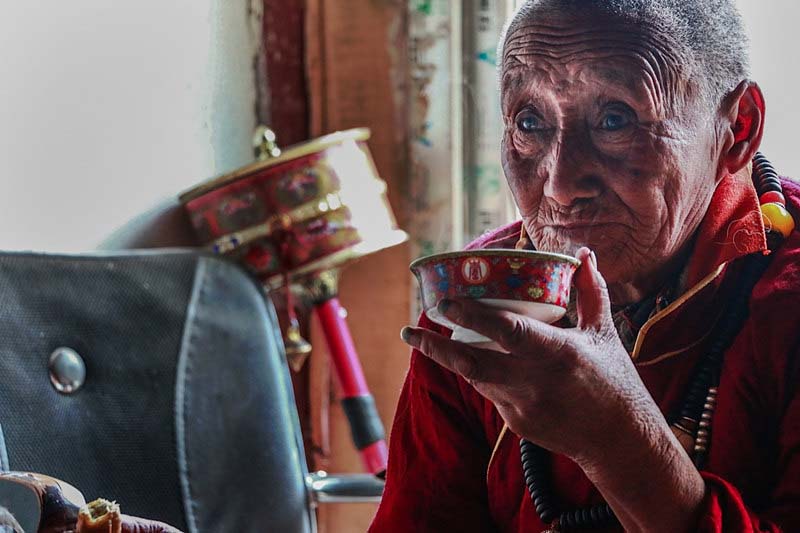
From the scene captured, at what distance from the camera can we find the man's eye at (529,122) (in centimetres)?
105

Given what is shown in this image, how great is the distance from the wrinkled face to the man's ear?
15mm

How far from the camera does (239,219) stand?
1874 millimetres

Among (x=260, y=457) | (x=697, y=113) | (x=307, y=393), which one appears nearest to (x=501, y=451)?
(x=697, y=113)

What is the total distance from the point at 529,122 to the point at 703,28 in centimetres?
17

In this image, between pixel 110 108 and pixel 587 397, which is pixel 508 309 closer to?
pixel 587 397

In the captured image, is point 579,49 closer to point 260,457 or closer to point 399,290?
point 260,457

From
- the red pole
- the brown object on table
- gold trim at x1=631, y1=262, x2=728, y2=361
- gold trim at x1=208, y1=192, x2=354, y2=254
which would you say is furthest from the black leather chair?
gold trim at x1=631, y1=262, x2=728, y2=361

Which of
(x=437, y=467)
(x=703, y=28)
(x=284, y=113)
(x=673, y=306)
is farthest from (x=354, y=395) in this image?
(x=703, y=28)

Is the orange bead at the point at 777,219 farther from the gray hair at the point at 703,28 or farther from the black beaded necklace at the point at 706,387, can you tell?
the gray hair at the point at 703,28

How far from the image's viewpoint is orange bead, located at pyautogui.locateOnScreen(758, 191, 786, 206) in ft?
3.53

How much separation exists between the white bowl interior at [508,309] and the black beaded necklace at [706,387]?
209mm

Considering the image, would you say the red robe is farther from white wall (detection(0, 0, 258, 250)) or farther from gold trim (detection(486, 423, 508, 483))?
white wall (detection(0, 0, 258, 250))

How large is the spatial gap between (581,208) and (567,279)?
15 centimetres

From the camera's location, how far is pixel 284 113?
2377 mm
